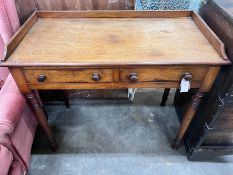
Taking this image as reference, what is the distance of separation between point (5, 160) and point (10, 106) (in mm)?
300

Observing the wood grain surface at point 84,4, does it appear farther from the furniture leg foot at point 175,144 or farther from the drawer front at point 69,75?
the furniture leg foot at point 175,144

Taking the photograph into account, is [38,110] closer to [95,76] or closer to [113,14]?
[95,76]

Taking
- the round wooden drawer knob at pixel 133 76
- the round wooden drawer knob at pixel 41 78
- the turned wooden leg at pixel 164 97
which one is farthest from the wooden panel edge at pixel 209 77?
the round wooden drawer knob at pixel 41 78

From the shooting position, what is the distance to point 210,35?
101 cm

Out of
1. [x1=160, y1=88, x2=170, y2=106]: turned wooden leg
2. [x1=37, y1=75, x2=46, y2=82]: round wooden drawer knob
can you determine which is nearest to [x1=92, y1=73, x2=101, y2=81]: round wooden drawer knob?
[x1=37, y1=75, x2=46, y2=82]: round wooden drawer knob

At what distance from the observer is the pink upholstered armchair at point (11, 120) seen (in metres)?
0.93

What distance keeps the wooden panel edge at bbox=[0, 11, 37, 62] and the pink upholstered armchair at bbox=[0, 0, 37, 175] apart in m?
A: 0.09

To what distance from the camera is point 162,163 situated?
136cm

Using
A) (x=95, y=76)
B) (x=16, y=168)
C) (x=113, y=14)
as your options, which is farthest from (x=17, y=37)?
(x=16, y=168)

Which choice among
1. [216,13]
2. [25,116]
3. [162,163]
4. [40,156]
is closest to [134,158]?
[162,163]

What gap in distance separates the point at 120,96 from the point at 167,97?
42 cm

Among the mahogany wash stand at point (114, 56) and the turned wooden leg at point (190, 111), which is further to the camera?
the turned wooden leg at point (190, 111)

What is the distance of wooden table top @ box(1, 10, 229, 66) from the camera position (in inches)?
35.4

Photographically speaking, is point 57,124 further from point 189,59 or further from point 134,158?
point 189,59
